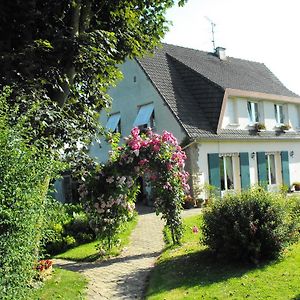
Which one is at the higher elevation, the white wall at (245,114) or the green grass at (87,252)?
the white wall at (245,114)

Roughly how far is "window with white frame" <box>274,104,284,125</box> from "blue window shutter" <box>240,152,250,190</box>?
498 cm

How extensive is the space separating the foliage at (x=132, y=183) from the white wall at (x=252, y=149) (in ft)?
31.5

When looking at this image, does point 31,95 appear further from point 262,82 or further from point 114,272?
point 262,82

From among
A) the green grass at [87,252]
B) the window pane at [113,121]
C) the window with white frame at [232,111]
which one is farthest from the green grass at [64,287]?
the window pane at [113,121]

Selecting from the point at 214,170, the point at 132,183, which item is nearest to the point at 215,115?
the point at 214,170

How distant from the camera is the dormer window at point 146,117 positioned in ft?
75.4

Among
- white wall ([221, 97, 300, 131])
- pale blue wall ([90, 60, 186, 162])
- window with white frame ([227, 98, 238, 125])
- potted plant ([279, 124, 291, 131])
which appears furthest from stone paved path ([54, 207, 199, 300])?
potted plant ([279, 124, 291, 131])

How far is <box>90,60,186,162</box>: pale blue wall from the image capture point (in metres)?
21.9

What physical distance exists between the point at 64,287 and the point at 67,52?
505cm

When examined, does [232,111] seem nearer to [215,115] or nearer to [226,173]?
[215,115]

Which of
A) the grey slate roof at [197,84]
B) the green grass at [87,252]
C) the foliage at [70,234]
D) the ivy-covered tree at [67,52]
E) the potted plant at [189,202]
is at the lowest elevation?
the green grass at [87,252]

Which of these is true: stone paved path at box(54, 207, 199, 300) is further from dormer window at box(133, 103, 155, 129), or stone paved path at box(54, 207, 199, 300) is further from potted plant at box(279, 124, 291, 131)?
potted plant at box(279, 124, 291, 131)

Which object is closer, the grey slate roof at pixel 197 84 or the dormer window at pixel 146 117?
the grey slate roof at pixel 197 84

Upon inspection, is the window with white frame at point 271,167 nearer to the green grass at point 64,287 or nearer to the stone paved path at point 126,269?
the stone paved path at point 126,269
